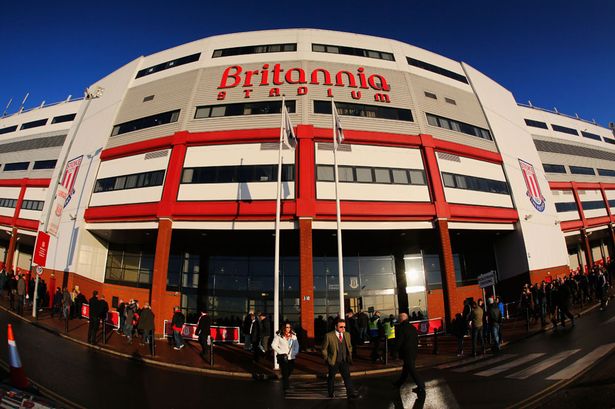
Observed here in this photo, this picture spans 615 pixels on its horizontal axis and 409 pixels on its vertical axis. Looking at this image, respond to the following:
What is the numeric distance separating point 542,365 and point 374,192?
11701mm

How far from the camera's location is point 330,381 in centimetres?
762

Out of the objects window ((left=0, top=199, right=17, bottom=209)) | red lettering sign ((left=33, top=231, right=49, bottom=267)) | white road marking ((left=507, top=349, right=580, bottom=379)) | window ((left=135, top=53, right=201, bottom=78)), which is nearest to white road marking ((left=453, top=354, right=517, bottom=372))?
white road marking ((left=507, top=349, right=580, bottom=379))

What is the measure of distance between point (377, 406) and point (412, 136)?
693 inches

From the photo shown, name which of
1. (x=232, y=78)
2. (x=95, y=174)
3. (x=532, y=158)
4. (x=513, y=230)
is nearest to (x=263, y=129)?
(x=232, y=78)

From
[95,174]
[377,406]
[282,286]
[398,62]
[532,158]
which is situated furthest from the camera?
[532,158]

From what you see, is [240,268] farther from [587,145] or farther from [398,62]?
[587,145]

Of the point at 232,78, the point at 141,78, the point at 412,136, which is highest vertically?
the point at 141,78

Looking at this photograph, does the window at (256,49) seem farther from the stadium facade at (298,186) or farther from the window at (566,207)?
the window at (566,207)

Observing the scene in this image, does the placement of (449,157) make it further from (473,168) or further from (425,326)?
(425,326)

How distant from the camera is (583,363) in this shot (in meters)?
7.86

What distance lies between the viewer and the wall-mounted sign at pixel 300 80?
22109 mm

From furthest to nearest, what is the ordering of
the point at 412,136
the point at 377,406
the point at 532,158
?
the point at 532,158 < the point at 412,136 < the point at 377,406

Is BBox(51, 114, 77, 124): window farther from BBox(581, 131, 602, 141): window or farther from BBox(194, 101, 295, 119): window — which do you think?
BBox(581, 131, 602, 141): window

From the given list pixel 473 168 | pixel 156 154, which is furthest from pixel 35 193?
pixel 473 168
